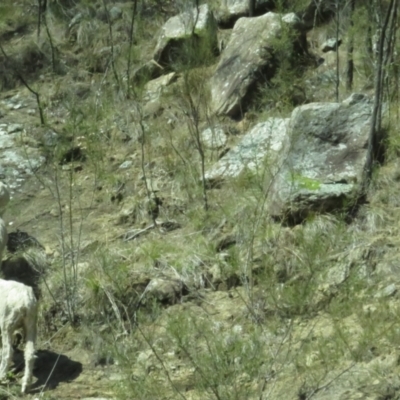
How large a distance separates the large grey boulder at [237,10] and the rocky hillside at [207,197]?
0.07ft

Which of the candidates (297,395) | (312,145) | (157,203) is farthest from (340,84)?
(297,395)

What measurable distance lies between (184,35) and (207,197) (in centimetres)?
320

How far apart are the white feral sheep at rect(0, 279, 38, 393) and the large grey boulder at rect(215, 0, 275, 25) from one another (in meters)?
6.78

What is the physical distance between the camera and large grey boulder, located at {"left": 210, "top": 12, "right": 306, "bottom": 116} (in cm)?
1141

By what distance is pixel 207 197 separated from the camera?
10.1 m

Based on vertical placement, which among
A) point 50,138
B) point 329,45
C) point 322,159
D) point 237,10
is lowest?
point 50,138

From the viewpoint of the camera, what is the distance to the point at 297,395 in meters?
6.64

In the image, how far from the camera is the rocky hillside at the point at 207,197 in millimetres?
7199

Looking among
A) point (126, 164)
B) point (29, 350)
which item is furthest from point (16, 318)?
point (126, 164)

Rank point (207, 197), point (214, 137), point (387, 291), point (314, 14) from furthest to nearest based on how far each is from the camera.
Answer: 1. point (314, 14)
2. point (214, 137)
3. point (207, 197)
4. point (387, 291)

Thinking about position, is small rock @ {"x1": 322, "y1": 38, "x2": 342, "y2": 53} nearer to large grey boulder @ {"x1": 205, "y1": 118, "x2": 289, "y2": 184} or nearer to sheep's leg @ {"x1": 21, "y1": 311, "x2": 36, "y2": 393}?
large grey boulder @ {"x1": 205, "y1": 118, "x2": 289, "y2": 184}

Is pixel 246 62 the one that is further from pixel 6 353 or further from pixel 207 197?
pixel 6 353

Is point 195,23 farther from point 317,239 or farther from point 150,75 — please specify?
point 317,239

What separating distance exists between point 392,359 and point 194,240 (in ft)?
9.56
